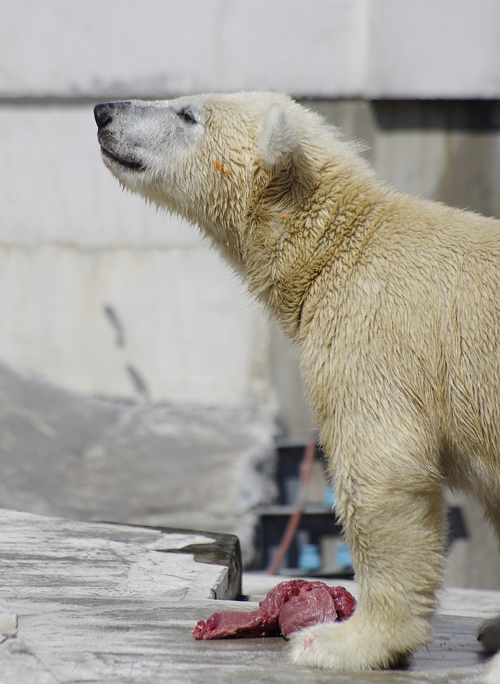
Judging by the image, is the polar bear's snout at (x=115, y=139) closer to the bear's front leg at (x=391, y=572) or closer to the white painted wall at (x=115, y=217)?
the bear's front leg at (x=391, y=572)

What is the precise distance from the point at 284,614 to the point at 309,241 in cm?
127

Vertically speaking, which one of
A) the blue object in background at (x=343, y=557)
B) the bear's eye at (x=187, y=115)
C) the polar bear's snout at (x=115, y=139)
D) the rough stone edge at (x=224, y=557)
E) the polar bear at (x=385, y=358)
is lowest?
the blue object in background at (x=343, y=557)

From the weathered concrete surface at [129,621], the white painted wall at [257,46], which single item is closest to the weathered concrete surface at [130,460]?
the weathered concrete surface at [129,621]

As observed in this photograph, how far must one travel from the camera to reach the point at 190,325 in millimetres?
6996

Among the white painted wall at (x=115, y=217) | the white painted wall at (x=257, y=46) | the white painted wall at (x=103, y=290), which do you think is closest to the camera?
the white painted wall at (x=257, y=46)

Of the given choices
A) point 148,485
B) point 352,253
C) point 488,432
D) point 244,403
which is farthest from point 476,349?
point 244,403

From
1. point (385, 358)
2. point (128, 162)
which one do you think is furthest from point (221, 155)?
point (385, 358)

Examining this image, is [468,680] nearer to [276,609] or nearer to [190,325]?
[276,609]

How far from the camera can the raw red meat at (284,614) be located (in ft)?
8.05

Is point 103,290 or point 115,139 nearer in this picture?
point 115,139

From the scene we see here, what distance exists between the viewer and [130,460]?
637cm

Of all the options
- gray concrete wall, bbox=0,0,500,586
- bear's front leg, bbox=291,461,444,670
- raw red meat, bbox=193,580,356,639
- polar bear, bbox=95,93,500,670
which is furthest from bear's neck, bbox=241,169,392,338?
gray concrete wall, bbox=0,0,500,586

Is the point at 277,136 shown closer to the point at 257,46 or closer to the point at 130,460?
the point at 130,460

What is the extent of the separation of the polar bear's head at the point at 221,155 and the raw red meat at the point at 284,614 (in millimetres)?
1207
